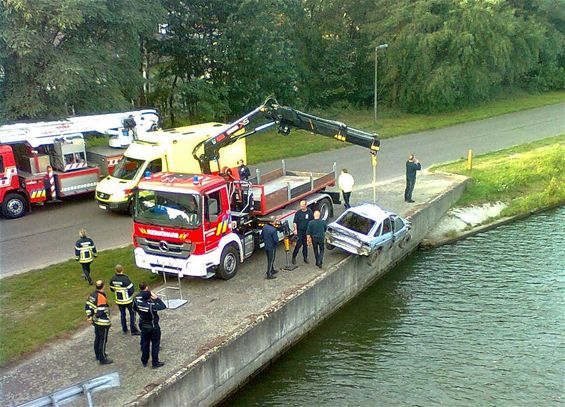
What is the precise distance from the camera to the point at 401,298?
16500 mm

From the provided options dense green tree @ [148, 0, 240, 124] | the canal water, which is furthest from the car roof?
dense green tree @ [148, 0, 240, 124]

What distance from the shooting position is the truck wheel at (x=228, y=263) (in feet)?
47.2

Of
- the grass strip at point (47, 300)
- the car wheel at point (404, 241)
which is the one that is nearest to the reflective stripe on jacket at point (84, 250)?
the grass strip at point (47, 300)

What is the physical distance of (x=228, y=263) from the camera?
14.7 metres

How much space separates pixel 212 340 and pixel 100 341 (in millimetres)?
2110

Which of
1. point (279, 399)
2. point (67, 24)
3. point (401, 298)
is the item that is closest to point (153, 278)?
point (279, 399)

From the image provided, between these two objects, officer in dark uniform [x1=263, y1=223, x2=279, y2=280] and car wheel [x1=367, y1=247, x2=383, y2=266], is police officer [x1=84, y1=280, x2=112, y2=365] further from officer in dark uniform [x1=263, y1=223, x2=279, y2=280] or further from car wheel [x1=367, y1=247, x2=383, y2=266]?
car wheel [x1=367, y1=247, x2=383, y2=266]

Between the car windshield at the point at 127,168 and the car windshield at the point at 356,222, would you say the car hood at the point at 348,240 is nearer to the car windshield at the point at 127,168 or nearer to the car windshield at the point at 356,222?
the car windshield at the point at 356,222

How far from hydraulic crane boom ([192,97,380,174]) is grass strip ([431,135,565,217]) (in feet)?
24.3

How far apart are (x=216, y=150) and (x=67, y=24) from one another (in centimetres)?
1113

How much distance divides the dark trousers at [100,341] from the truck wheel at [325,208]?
877 centimetres

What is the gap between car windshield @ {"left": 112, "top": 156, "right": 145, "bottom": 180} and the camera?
64.8ft

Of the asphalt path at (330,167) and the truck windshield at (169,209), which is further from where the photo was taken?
the asphalt path at (330,167)

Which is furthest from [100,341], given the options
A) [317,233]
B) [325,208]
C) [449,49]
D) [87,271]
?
[449,49]
